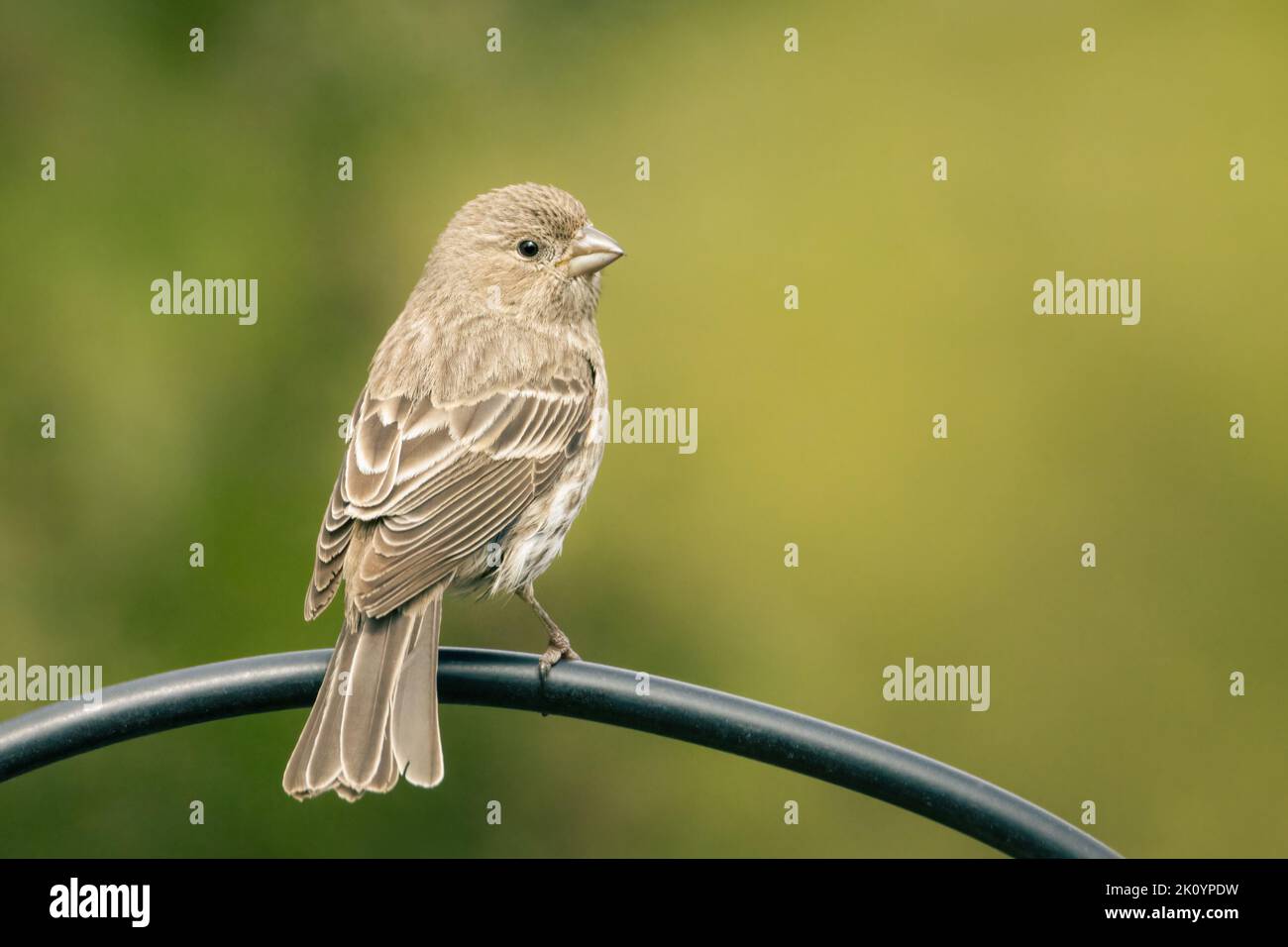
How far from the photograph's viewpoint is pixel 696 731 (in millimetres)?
3414

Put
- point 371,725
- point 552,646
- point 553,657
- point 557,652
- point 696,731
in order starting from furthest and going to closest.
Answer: point 552,646
point 557,652
point 553,657
point 371,725
point 696,731

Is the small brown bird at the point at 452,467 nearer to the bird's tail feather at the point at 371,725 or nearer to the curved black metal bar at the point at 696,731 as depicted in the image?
the bird's tail feather at the point at 371,725

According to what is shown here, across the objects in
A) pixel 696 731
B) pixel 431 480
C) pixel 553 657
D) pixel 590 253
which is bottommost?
pixel 696 731

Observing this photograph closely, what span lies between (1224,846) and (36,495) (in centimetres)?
443

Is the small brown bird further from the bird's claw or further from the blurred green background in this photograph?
the blurred green background

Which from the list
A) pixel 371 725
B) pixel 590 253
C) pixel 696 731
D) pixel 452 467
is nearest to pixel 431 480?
pixel 452 467

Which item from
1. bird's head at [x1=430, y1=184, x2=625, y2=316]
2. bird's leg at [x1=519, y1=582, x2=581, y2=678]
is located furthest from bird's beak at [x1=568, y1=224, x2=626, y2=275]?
bird's leg at [x1=519, y1=582, x2=581, y2=678]

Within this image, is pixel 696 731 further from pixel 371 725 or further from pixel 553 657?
pixel 371 725

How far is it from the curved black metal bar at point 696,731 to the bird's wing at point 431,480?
1.92 ft

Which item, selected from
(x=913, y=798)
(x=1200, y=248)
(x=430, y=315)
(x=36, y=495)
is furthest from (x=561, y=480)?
(x=1200, y=248)

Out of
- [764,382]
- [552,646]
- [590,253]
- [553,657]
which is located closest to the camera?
[553,657]

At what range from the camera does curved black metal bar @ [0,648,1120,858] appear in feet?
10.6

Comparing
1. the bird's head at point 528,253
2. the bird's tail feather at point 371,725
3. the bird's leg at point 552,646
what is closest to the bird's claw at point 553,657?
the bird's leg at point 552,646

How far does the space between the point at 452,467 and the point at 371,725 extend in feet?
2.92
